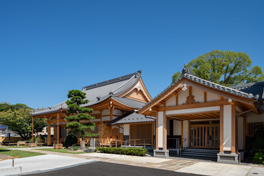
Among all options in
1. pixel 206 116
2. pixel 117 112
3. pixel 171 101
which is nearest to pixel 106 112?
pixel 117 112

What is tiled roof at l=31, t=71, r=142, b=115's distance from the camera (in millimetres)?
25594

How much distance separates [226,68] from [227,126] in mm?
22408

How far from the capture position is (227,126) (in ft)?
43.4

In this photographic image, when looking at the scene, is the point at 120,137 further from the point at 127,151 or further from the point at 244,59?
the point at 244,59

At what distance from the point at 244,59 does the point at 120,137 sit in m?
21.8

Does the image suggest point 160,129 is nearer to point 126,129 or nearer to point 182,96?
point 182,96

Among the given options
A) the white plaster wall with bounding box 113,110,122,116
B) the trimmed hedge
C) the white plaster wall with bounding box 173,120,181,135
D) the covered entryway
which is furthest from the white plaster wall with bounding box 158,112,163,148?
the white plaster wall with bounding box 113,110,122,116

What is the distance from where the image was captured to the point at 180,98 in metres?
15.6

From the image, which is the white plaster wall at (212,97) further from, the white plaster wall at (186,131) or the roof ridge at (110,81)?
the roof ridge at (110,81)

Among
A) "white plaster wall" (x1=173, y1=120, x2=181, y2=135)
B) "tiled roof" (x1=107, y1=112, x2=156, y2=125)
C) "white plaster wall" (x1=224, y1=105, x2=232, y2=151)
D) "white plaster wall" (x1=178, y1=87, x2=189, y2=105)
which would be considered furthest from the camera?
"tiled roof" (x1=107, y1=112, x2=156, y2=125)

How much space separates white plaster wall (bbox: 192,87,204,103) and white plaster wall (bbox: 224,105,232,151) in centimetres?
167

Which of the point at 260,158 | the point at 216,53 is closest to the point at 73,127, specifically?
the point at 260,158

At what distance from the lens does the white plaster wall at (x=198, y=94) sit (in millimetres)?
14633

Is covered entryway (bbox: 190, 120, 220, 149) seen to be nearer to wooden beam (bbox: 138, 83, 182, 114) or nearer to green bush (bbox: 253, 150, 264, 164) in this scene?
green bush (bbox: 253, 150, 264, 164)
